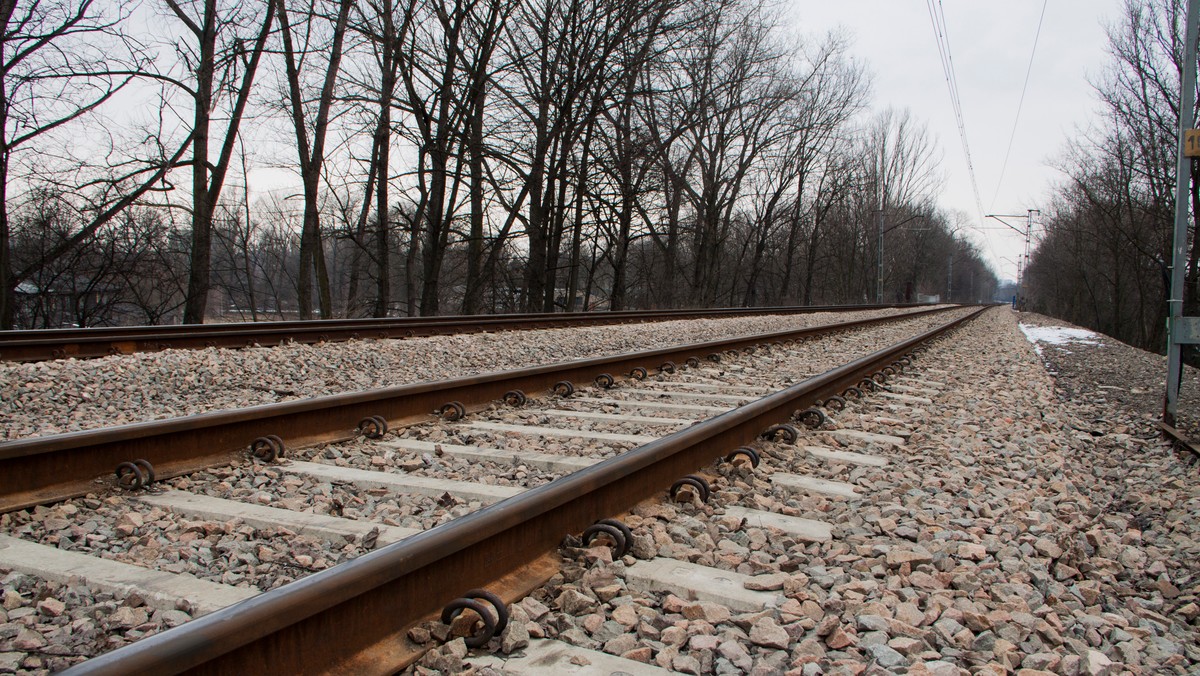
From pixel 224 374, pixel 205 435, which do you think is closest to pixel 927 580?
pixel 205 435

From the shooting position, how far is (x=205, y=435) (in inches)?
151

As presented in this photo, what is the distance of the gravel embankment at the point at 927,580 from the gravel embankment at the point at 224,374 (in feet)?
12.6

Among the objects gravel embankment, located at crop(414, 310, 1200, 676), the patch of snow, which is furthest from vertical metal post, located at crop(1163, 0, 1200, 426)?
the patch of snow

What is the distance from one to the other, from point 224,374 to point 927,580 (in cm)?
594

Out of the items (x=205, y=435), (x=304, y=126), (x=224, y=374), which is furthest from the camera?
(x=304, y=126)

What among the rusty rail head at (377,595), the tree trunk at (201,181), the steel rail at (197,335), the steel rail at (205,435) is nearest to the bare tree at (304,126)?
the tree trunk at (201,181)

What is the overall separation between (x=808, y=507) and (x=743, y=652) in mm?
1370

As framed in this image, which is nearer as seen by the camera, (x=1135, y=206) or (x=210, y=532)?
(x=210, y=532)

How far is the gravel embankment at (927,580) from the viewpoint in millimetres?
2016

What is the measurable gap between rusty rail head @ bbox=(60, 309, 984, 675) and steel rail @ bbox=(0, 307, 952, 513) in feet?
6.59

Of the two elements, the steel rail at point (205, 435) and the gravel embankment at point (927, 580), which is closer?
the gravel embankment at point (927, 580)

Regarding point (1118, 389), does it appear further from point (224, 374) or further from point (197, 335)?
point (197, 335)

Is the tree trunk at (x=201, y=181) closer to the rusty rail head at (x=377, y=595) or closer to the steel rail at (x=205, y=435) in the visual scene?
the steel rail at (x=205, y=435)

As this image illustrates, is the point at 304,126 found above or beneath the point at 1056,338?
above
